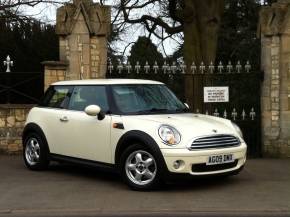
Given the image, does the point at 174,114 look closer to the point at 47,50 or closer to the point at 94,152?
the point at 94,152

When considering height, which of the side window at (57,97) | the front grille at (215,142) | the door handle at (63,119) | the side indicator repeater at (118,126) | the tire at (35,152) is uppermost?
the side window at (57,97)

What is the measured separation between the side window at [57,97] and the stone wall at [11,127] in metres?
2.41

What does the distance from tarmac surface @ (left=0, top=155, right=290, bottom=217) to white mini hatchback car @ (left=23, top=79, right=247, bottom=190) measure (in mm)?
320

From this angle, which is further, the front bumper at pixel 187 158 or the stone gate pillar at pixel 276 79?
the stone gate pillar at pixel 276 79

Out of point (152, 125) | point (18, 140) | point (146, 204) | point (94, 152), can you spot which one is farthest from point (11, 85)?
point (146, 204)

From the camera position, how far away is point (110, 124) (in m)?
9.42

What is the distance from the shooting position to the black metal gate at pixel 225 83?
13594mm

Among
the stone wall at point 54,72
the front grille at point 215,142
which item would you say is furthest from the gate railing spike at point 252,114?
the front grille at point 215,142

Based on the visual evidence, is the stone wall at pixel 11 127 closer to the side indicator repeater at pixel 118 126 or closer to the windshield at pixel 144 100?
the windshield at pixel 144 100

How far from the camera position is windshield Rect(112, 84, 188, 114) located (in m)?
9.66

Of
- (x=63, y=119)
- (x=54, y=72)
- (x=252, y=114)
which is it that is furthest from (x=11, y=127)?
(x=252, y=114)

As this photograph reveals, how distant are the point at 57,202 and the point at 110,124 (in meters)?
1.66

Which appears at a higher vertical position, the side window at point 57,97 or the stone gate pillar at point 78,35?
the stone gate pillar at point 78,35

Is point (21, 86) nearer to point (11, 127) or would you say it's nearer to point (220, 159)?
point (11, 127)
